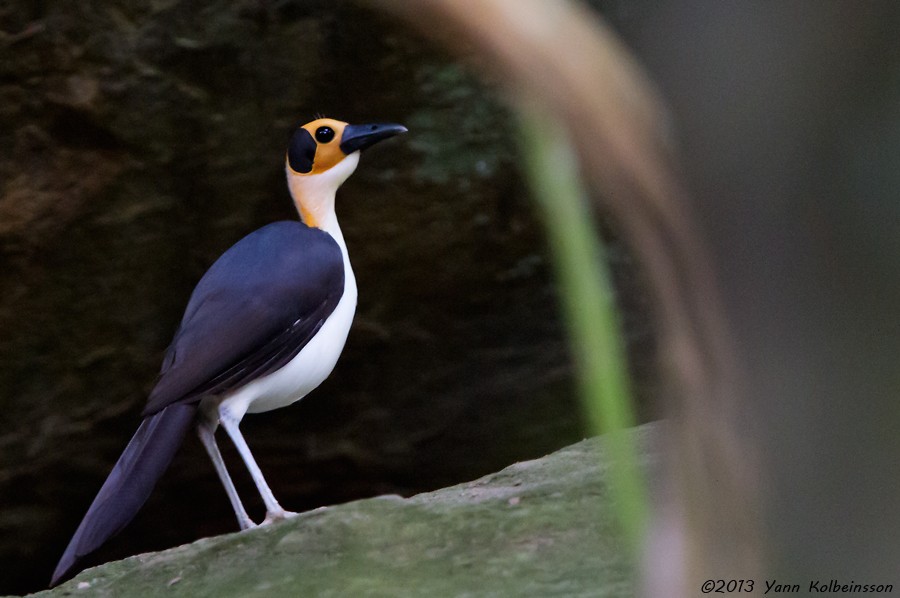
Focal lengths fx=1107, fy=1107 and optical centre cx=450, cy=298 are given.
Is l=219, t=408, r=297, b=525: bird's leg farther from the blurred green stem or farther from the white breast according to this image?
the blurred green stem

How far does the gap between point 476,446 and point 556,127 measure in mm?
4327

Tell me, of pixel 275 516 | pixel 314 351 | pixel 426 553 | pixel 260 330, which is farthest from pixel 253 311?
pixel 426 553

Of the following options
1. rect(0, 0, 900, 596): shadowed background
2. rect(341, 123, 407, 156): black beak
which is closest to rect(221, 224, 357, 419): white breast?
rect(341, 123, 407, 156): black beak

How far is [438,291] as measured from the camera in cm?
471

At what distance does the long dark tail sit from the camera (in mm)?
3039

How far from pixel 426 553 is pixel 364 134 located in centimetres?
172

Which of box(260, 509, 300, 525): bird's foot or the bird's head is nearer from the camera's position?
box(260, 509, 300, 525): bird's foot

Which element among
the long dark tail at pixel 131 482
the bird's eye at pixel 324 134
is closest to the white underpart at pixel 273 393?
the bird's eye at pixel 324 134

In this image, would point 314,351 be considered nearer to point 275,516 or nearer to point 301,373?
point 301,373

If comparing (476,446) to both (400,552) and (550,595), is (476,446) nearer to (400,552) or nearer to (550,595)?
Result: (400,552)

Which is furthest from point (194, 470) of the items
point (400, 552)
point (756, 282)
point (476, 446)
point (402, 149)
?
point (756, 282)

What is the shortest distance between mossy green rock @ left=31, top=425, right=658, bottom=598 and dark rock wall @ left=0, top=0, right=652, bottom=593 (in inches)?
43.0

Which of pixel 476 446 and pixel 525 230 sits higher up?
pixel 525 230

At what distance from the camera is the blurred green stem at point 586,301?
2.36 ft
